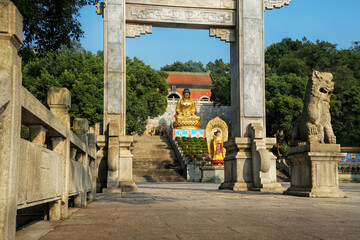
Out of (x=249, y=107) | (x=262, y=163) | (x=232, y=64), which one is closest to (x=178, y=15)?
(x=232, y=64)

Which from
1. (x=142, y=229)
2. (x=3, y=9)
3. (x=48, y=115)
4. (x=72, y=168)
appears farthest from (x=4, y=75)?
(x=72, y=168)

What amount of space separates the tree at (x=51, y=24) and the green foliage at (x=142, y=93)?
2364cm

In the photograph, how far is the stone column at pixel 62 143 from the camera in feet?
14.2

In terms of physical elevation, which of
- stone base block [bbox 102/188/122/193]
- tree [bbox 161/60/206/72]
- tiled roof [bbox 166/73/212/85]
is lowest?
stone base block [bbox 102/188/122/193]

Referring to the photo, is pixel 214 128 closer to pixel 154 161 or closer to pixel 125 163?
pixel 154 161

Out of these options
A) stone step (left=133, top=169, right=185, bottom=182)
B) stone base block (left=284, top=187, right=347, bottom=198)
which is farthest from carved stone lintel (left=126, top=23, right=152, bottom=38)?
stone step (left=133, top=169, right=185, bottom=182)

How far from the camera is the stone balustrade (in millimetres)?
2420

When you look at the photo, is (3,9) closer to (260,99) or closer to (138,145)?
(260,99)

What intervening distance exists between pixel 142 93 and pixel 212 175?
54.1 ft

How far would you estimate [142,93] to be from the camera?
3766 centimetres

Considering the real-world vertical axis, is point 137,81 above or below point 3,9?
above

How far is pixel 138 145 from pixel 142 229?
28446mm

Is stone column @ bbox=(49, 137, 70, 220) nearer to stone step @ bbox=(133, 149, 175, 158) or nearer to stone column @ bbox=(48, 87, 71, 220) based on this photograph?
stone column @ bbox=(48, 87, 71, 220)

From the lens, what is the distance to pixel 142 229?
362cm
